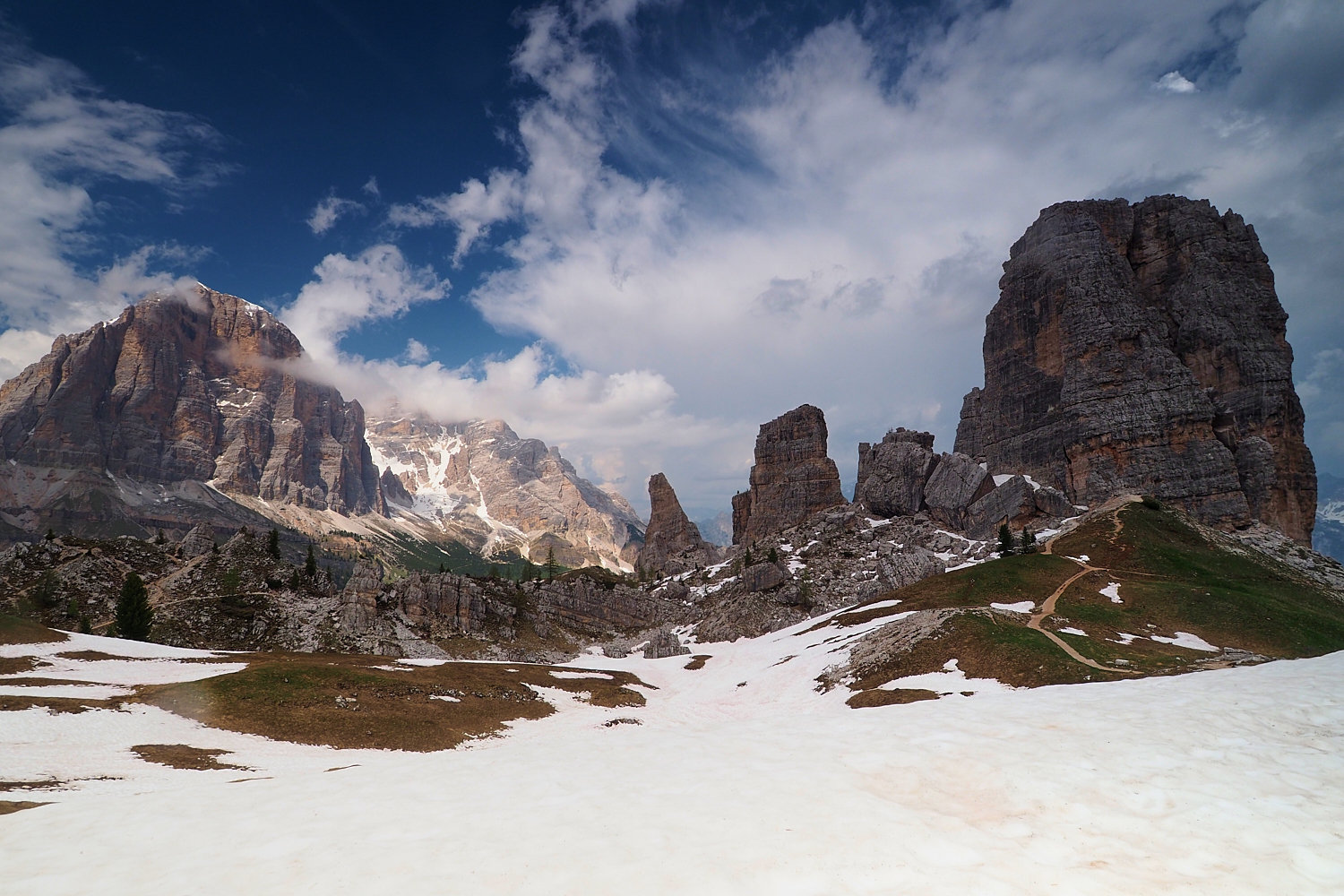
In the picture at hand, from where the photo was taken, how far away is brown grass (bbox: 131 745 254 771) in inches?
983

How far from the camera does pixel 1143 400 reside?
115062mm

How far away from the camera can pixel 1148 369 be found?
386ft

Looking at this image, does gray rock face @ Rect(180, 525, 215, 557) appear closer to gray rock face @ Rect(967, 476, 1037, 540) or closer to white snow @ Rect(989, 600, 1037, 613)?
white snow @ Rect(989, 600, 1037, 613)

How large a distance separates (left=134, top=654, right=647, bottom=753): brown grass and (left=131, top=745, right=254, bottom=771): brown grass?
13.9 feet

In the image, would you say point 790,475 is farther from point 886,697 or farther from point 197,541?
point 886,697

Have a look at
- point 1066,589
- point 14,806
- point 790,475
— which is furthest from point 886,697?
point 790,475

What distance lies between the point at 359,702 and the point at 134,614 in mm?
42467

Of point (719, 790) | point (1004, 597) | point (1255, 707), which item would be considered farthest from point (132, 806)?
Result: point (1004, 597)

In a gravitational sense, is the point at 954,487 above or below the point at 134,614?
above

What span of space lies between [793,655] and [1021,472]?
98.4 m

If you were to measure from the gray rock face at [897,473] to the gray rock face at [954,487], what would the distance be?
232cm

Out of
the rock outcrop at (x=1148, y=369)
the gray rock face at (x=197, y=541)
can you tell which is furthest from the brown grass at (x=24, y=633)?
the rock outcrop at (x=1148, y=369)

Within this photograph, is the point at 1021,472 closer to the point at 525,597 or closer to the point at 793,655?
the point at 793,655

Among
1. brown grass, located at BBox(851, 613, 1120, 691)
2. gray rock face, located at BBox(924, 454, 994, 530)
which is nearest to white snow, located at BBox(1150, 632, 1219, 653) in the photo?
brown grass, located at BBox(851, 613, 1120, 691)
